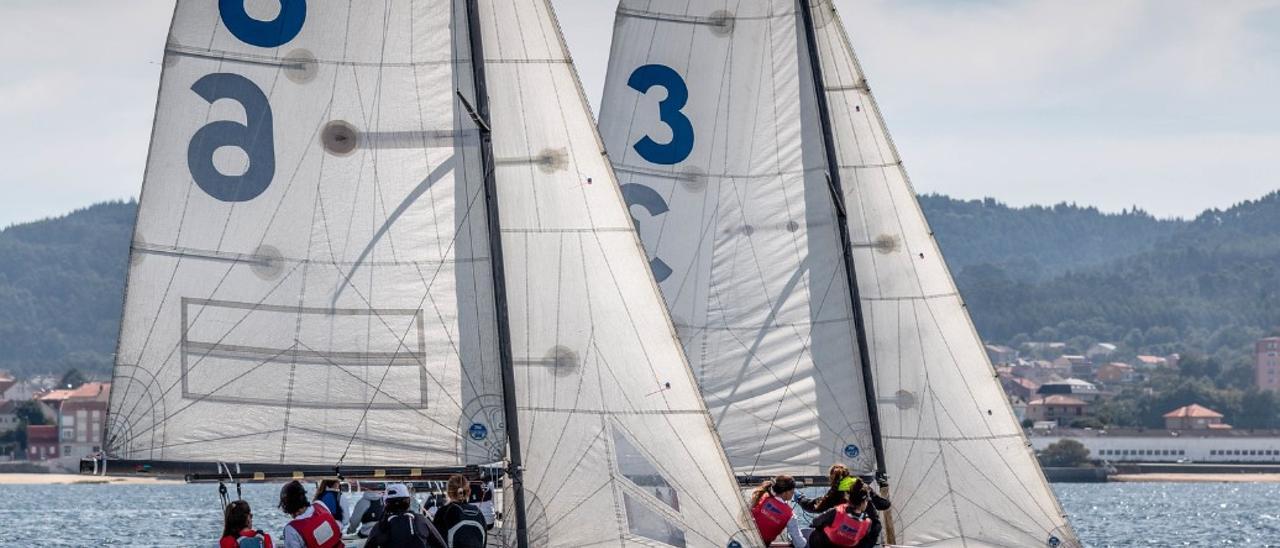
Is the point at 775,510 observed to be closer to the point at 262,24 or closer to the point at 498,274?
the point at 498,274

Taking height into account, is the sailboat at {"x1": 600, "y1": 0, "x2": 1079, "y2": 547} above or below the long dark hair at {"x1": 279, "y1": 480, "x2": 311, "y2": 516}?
above

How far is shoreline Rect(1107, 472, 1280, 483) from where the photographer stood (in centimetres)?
18075

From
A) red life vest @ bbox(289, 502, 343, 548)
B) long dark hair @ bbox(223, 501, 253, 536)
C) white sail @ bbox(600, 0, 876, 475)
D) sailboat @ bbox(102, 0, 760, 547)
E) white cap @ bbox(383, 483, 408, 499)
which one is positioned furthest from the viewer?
white sail @ bbox(600, 0, 876, 475)

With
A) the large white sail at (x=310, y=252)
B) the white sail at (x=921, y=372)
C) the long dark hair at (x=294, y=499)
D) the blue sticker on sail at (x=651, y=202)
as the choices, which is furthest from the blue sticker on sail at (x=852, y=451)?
the long dark hair at (x=294, y=499)

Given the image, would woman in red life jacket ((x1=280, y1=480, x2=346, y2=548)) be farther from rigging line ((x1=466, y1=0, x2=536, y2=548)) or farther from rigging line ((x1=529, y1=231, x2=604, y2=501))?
rigging line ((x1=529, y1=231, x2=604, y2=501))

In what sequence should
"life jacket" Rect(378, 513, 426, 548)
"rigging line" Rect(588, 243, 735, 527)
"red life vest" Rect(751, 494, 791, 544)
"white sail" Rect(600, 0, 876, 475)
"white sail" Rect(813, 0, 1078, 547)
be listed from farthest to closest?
"white sail" Rect(600, 0, 876, 475)
"white sail" Rect(813, 0, 1078, 547)
"red life vest" Rect(751, 494, 791, 544)
"rigging line" Rect(588, 243, 735, 527)
"life jacket" Rect(378, 513, 426, 548)

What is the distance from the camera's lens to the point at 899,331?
3045 centimetres

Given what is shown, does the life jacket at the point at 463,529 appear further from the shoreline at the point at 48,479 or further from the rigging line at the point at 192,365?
the shoreline at the point at 48,479

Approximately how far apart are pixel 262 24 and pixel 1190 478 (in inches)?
6696

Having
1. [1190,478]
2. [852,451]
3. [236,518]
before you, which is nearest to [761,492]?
[852,451]

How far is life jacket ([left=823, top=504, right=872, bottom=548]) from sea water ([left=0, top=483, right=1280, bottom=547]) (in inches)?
1514

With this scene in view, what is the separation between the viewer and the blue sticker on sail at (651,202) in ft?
101

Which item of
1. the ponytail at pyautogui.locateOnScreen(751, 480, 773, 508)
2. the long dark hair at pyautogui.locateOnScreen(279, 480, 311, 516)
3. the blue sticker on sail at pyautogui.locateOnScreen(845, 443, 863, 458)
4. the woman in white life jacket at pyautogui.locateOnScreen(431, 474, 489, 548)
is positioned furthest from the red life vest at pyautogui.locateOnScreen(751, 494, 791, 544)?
the blue sticker on sail at pyautogui.locateOnScreen(845, 443, 863, 458)

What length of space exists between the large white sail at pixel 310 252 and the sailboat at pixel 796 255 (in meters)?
8.12
